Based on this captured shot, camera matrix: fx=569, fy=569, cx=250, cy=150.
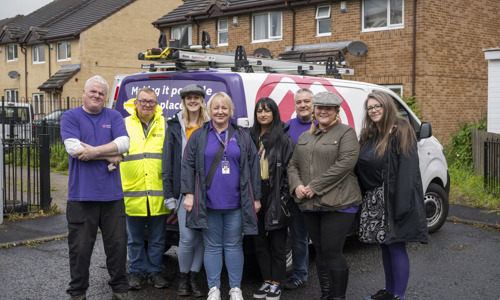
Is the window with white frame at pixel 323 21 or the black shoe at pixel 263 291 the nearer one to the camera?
the black shoe at pixel 263 291

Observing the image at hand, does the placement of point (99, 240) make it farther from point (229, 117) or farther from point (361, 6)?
point (361, 6)

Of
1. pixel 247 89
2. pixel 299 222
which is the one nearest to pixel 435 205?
pixel 299 222

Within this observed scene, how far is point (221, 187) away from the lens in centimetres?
487

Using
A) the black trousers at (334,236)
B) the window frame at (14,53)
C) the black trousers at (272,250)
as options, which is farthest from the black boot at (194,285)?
the window frame at (14,53)

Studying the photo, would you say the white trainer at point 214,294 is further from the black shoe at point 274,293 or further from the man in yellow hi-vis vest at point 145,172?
the man in yellow hi-vis vest at point 145,172

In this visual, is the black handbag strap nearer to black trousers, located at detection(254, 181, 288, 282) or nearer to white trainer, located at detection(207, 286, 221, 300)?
black trousers, located at detection(254, 181, 288, 282)

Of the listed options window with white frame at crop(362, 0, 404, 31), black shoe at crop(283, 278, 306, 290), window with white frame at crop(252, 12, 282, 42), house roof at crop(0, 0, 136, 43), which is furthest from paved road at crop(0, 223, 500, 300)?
house roof at crop(0, 0, 136, 43)

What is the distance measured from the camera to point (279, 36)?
20.0 m

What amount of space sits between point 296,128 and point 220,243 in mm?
1323

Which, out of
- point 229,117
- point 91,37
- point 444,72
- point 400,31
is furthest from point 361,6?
point 91,37

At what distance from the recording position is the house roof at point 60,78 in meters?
29.9

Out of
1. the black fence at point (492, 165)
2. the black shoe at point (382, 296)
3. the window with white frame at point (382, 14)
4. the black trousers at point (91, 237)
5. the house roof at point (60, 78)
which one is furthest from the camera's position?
the house roof at point (60, 78)

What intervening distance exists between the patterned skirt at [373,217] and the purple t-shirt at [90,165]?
2.13 meters

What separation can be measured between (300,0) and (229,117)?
14.8 m
